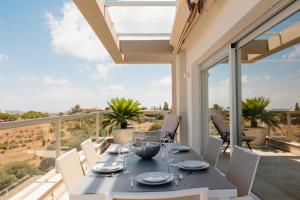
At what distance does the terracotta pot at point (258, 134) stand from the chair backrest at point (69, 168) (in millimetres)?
1746

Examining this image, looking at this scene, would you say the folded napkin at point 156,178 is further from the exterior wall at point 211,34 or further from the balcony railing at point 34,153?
the exterior wall at point 211,34

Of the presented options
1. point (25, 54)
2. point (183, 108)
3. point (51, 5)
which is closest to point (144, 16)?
point (183, 108)

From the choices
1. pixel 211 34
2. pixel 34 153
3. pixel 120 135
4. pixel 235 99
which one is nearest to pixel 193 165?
pixel 235 99

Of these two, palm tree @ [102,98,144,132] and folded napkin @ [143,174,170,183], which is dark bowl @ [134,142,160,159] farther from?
palm tree @ [102,98,144,132]

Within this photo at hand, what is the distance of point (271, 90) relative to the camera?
2.50 m

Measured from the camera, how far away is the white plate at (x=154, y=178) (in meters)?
1.75

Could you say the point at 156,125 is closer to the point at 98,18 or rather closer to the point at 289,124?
the point at 98,18

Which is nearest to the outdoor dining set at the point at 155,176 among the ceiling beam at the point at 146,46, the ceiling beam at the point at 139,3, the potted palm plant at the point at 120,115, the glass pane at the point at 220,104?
the glass pane at the point at 220,104

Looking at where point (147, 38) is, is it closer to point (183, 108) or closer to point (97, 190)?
point (183, 108)

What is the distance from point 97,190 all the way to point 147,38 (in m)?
5.52

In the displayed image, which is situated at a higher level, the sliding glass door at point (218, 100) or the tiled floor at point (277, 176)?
the sliding glass door at point (218, 100)

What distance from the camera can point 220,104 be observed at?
13.8ft

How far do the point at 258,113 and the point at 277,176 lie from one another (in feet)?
2.05

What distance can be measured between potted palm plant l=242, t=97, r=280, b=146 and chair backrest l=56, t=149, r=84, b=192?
1.75m
